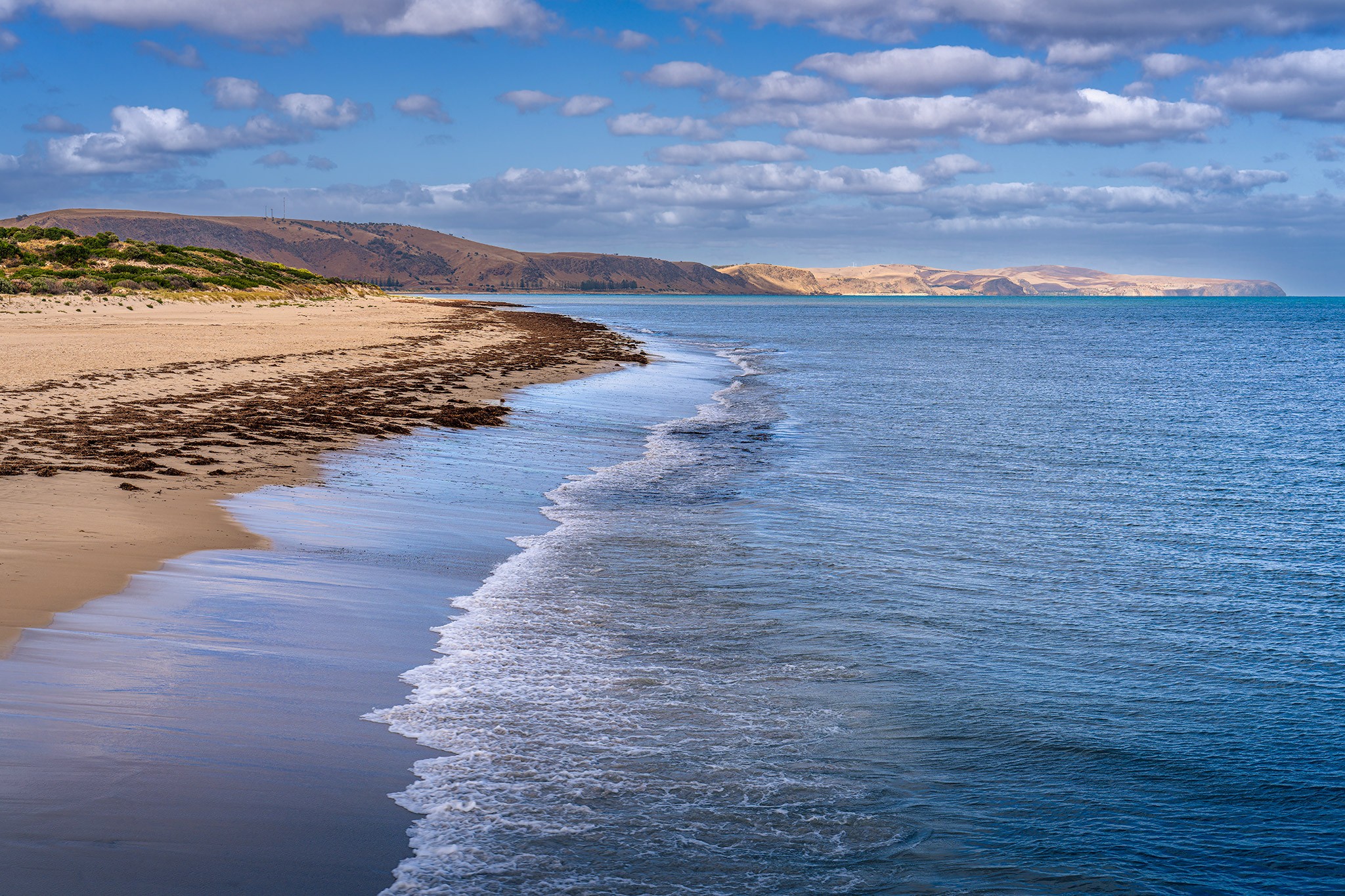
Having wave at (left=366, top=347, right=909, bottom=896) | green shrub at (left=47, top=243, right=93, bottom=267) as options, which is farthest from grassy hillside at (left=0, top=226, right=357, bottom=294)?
wave at (left=366, top=347, right=909, bottom=896)

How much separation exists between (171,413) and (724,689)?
38.4 feet

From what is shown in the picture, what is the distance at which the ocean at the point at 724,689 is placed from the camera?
4195 millimetres

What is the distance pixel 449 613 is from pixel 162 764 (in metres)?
2.93

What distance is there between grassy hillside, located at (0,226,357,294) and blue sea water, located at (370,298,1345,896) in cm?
4120

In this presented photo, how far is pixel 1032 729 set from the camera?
18.8 ft

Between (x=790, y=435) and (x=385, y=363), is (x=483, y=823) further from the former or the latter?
(x=385, y=363)

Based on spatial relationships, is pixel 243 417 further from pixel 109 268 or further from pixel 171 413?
pixel 109 268

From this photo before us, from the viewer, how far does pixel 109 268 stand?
54562 millimetres

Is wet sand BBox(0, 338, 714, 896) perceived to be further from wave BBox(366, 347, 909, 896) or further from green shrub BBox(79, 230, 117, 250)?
green shrub BBox(79, 230, 117, 250)

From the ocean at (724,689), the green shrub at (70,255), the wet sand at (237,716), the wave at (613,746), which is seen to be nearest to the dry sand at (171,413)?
the wet sand at (237,716)

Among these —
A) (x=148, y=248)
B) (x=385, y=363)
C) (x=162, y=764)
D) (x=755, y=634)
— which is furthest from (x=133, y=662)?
(x=148, y=248)

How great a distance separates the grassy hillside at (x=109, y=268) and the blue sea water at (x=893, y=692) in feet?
135

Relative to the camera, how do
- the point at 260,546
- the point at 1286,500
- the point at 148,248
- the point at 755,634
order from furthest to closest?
1. the point at 148,248
2. the point at 1286,500
3. the point at 260,546
4. the point at 755,634

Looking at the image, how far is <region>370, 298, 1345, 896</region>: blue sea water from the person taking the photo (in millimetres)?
4301
